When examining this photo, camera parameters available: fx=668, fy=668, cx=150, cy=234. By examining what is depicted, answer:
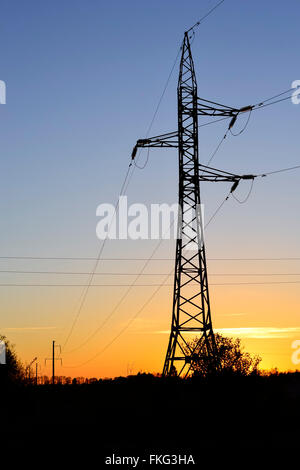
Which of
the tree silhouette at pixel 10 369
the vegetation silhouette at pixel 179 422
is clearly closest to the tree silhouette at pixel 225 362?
the vegetation silhouette at pixel 179 422

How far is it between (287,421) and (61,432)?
15202 mm

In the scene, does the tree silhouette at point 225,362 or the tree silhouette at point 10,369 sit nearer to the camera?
the tree silhouette at point 225,362

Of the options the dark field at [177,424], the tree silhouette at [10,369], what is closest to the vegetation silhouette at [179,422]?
the dark field at [177,424]

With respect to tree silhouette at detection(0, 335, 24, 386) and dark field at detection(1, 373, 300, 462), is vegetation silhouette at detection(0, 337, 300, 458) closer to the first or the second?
dark field at detection(1, 373, 300, 462)

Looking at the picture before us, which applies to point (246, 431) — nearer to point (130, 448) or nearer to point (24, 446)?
point (130, 448)

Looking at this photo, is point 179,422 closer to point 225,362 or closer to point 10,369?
point 225,362

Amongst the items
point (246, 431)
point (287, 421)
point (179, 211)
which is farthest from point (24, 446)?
point (287, 421)

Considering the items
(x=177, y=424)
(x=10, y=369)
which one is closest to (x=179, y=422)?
(x=177, y=424)

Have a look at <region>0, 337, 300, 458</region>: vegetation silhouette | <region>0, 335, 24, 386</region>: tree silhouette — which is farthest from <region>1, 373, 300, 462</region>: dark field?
<region>0, 335, 24, 386</region>: tree silhouette

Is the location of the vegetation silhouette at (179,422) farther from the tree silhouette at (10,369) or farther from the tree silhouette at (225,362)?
the tree silhouette at (10,369)

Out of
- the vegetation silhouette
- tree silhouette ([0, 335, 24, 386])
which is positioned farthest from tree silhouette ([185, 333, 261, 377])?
tree silhouette ([0, 335, 24, 386])

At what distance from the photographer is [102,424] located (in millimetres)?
39625

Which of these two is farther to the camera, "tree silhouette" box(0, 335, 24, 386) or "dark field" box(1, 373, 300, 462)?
"tree silhouette" box(0, 335, 24, 386)

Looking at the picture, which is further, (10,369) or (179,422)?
(10,369)
